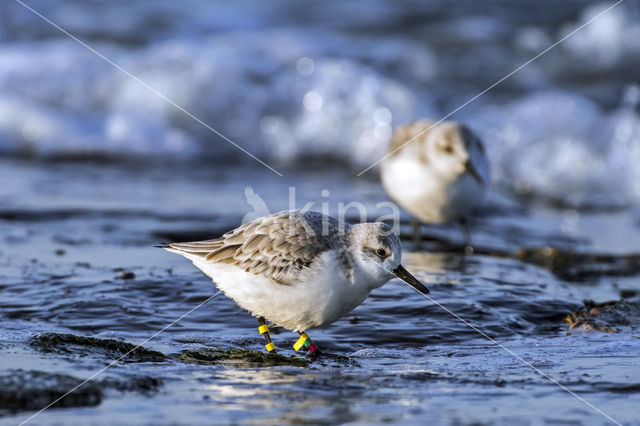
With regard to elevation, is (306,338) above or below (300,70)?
below

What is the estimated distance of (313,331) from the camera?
6.32m

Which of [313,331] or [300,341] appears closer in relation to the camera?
[300,341]

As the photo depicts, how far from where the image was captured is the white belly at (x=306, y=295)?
5.38 meters

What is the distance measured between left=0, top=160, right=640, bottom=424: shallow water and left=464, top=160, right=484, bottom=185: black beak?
2.69 feet

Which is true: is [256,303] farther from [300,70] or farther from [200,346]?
[300,70]

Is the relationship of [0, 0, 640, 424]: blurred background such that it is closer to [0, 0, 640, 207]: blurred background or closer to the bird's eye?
[0, 0, 640, 207]: blurred background

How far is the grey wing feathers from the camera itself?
5500 mm

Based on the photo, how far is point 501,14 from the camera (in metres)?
19.7

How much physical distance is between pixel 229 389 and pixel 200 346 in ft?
3.27

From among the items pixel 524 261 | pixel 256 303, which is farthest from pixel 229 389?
pixel 524 261

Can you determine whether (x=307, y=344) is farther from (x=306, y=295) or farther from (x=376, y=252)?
(x=376, y=252)

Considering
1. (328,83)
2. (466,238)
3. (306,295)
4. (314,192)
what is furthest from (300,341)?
(328,83)

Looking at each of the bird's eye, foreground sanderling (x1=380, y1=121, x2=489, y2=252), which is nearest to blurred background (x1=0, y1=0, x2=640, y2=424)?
foreground sanderling (x1=380, y1=121, x2=489, y2=252)

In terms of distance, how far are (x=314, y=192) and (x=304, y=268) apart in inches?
250
